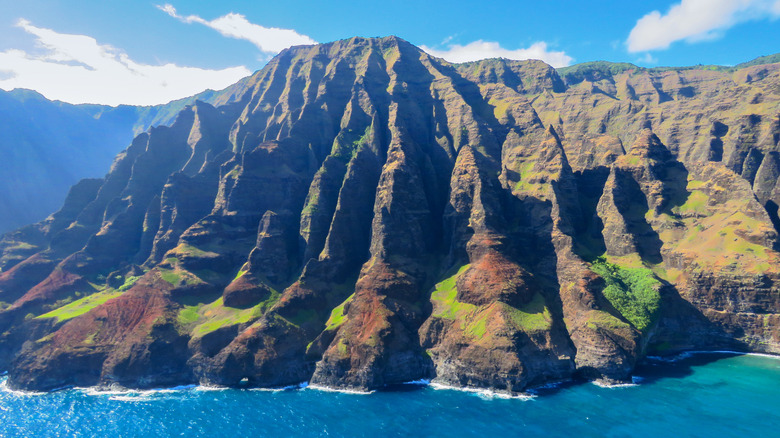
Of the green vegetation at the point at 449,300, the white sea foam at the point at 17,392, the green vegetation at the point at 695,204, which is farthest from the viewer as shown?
the green vegetation at the point at 695,204

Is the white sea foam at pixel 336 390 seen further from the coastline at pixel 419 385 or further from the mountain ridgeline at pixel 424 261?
the mountain ridgeline at pixel 424 261

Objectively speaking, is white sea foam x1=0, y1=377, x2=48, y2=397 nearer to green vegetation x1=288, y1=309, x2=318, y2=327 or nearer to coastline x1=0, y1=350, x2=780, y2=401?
coastline x1=0, y1=350, x2=780, y2=401

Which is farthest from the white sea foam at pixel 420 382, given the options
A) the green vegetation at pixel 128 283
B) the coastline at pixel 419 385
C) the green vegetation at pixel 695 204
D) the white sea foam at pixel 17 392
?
the green vegetation at pixel 128 283

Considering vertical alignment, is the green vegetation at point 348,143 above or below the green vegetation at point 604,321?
above

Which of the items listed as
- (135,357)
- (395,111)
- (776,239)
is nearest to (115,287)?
(135,357)

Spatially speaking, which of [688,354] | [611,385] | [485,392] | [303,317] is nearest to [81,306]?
[303,317]

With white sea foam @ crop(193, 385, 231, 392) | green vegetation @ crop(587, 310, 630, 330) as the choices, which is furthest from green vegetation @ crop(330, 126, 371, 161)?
green vegetation @ crop(587, 310, 630, 330)

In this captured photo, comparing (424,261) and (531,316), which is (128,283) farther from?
(531,316)

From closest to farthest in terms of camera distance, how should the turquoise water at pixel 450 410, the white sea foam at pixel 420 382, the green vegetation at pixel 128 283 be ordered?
the turquoise water at pixel 450 410 < the white sea foam at pixel 420 382 < the green vegetation at pixel 128 283

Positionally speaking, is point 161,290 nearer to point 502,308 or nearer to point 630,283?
point 502,308
